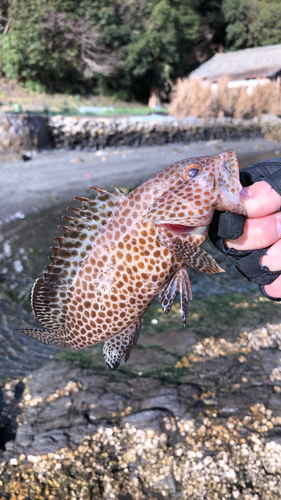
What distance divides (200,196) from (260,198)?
37cm

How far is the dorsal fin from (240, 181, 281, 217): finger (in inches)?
32.1

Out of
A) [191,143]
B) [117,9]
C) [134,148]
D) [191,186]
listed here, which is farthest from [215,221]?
[117,9]

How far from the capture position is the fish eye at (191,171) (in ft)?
7.38

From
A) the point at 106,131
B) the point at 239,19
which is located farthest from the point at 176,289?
the point at 239,19

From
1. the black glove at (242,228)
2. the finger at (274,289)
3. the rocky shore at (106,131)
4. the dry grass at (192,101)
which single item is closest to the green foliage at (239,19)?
the dry grass at (192,101)

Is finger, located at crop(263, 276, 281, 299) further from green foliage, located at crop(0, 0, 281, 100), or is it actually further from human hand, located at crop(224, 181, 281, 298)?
green foliage, located at crop(0, 0, 281, 100)

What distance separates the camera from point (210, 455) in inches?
175

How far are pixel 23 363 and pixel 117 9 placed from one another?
37.3m

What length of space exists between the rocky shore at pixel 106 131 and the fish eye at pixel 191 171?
592 inches

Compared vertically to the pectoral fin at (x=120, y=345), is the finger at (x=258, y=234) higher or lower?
higher

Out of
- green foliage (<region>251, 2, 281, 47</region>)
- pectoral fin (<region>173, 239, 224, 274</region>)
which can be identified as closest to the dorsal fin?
pectoral fin (<region>173, 239, 224, 274</region>)

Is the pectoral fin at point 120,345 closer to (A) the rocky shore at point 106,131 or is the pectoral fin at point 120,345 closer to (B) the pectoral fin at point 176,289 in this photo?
(B) the pectoral fin at point 176,289

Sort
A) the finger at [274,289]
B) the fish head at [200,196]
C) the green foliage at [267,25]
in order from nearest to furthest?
the fish head at [200,196] → the finger at [274,289] → the green foliage at [267,25]

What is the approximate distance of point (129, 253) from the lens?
234 centimetres
